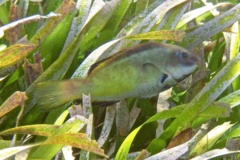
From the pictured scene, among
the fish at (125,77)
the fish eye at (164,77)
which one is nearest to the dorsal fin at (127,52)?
the fish at (125,77)

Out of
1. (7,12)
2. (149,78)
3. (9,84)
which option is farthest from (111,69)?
(7,12)

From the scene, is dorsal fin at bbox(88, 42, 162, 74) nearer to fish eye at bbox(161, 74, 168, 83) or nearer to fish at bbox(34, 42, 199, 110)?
fish at bbox(34, 42, 199, 110)

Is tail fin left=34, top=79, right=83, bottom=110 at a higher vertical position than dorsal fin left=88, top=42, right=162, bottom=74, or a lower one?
lower

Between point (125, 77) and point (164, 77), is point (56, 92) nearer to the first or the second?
point (125, 77)

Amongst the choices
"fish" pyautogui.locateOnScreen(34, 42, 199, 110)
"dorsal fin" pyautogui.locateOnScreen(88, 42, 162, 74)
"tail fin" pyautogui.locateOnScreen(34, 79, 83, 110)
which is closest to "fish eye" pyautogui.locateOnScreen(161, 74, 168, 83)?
"fish" pyautogui.locateOnScreen(34, 42, 199, 110)

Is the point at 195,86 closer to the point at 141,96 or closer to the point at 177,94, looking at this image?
the point at 177,94

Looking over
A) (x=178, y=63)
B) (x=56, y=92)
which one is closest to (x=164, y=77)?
(x=178, y=63)

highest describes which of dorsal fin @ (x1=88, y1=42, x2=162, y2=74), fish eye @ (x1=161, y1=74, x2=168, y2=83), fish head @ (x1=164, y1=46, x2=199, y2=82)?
dorsal fin @ (x1=88, y1=42, x2=162, y2=74)
